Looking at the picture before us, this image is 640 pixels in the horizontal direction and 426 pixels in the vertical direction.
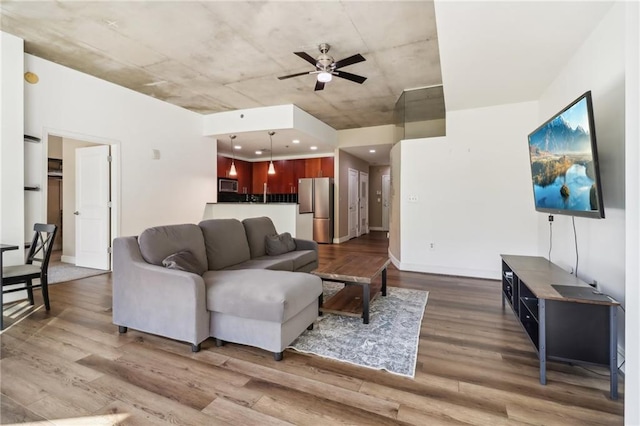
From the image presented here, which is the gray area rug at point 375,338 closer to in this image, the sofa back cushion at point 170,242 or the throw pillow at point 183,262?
the throw pillow at point 183,262

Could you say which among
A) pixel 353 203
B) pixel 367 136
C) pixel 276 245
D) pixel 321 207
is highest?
pixel 367 136

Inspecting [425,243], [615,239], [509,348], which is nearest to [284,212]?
[425,243]

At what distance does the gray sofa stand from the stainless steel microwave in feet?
19.1

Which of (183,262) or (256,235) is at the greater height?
(256,235)

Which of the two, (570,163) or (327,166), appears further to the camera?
(327,166)

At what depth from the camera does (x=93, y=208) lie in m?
5.12

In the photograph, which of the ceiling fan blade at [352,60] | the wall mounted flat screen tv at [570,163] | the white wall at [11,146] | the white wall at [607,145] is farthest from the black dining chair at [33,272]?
the white wall at [607,145]

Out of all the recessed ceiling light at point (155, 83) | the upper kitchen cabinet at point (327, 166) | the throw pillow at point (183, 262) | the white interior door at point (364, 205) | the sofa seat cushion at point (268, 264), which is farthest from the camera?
the white interior door at point (364, 205)

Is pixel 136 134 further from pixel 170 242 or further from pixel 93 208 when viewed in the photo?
pixel 170 242

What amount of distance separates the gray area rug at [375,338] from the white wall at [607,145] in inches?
56.4

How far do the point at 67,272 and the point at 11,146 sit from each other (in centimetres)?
219

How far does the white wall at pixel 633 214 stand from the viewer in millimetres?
1276

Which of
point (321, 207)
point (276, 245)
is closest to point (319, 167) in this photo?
point (321, 207)

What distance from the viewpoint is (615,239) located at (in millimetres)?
2180
